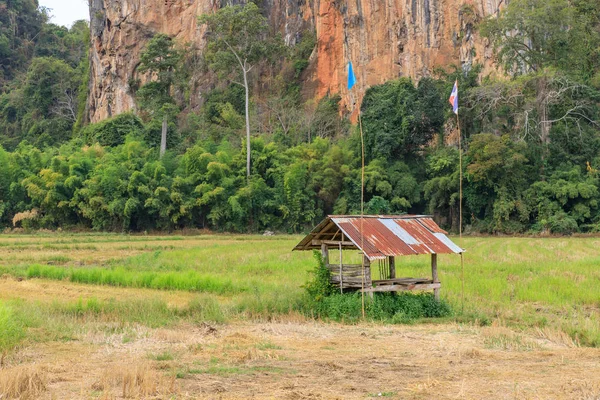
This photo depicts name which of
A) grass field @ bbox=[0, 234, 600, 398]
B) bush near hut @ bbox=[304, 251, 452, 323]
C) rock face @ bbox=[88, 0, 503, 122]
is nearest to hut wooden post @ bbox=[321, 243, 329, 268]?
bush near hut @ bbox=[304, 251, 452, 323]

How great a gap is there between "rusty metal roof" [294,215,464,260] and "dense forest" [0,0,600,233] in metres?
19.4

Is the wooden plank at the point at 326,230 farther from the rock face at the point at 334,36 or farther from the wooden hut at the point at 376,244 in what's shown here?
the rock face at the point at 334,36

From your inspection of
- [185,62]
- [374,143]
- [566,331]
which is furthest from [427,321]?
[185,62]

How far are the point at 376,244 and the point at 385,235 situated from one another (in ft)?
1.83

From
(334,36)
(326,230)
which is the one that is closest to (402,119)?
(334,36)

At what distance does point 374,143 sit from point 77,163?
16.0 meters

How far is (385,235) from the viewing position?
12430 millimetres

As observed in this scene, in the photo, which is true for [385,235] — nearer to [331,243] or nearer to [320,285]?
[331,243]

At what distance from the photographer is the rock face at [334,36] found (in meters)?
39.8

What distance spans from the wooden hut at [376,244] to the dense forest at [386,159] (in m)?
19.5

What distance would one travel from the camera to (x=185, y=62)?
48.6 m

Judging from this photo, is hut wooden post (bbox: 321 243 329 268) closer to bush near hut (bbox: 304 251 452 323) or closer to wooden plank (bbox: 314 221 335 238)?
bush near hut (bbox: 304 251 452 323)

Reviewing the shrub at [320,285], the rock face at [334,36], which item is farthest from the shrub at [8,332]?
the rock face at [334,36]

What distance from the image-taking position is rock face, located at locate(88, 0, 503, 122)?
39.8 metres
